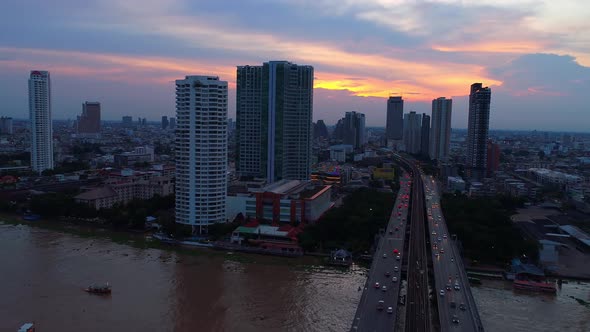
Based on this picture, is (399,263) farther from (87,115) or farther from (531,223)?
(87,115)

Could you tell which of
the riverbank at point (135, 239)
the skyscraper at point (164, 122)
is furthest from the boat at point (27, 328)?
the skyscraper at point (164, 122)

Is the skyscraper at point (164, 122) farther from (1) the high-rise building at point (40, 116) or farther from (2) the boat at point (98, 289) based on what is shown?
(2) the boat at point (98, 289)

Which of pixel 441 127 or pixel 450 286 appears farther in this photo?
pixel 441 127

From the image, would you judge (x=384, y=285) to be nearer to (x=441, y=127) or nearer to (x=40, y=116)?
(x=40, y=116)

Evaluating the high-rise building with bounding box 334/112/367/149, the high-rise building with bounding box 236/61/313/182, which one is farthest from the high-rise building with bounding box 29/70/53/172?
the high-rise building with bounding box 334/112/367/149

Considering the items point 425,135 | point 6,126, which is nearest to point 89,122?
point 6,126

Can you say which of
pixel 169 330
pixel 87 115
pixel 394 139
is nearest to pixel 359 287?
pixel 169 330

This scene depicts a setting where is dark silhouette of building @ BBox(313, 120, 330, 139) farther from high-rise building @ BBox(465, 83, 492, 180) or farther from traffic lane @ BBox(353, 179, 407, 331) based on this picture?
traffic lane @ BBox(353, 179, 407, 331)
